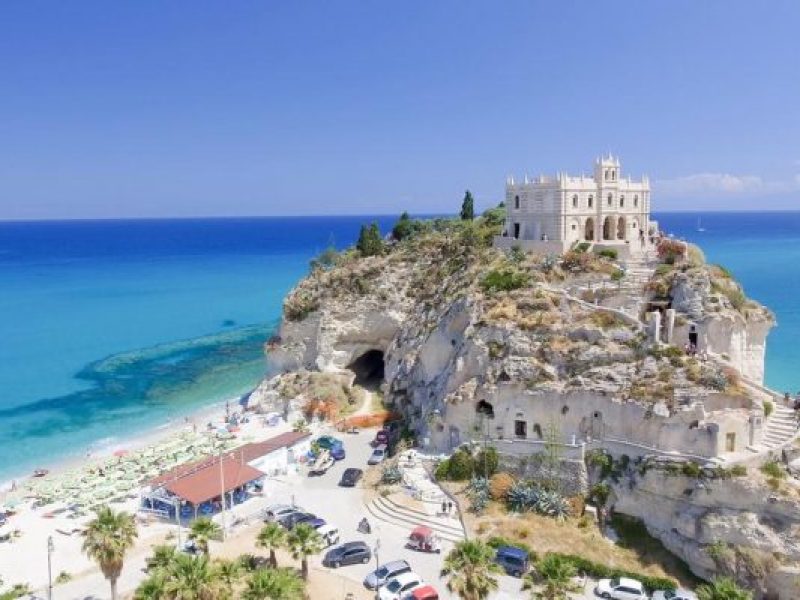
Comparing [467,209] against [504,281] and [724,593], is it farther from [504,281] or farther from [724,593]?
[724,593]

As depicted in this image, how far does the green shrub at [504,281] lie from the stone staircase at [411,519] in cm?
1660

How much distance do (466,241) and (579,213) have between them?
11.1 meters

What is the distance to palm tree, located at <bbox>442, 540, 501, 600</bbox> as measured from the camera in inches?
838

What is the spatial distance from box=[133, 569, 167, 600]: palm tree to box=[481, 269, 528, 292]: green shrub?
96.4 feet

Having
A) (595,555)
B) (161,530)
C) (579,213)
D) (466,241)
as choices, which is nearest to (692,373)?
(595,555)

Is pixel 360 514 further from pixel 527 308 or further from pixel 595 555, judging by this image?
pixel 527 308

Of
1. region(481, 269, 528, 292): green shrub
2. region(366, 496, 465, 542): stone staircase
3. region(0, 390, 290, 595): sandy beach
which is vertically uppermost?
region(481, 269, 528, 292): green shrub

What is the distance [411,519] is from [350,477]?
646 centimetres

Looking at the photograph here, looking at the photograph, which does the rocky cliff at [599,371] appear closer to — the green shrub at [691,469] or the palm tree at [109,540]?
the green shrub at [691,469]

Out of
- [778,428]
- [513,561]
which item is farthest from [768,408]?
[513,561]

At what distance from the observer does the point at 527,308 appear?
4212cm

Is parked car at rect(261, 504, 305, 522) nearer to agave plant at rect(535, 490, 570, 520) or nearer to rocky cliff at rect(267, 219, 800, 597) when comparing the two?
rocky cliff at rect(267, 219, 800, 597)

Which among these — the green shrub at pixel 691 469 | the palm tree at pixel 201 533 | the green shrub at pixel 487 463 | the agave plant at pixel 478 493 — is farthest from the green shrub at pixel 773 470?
the palm tree at pixel 201 533

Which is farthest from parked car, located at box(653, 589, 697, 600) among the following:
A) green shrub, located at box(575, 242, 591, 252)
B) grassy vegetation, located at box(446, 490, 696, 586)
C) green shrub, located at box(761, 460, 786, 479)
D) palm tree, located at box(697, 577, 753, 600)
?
green shrub, located at box(575, 242, 591, 252)
